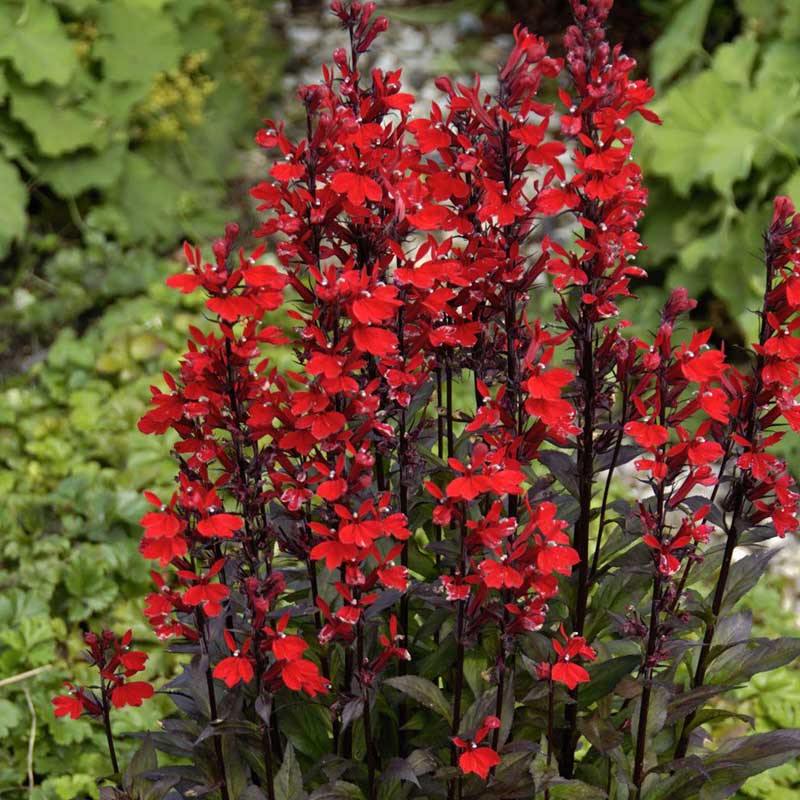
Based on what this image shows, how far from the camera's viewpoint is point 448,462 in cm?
164

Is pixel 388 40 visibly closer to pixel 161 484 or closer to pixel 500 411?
pixel 161 484

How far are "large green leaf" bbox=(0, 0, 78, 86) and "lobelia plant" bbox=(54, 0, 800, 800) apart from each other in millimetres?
2957

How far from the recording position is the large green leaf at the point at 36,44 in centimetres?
423

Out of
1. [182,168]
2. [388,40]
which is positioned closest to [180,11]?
[182,168]

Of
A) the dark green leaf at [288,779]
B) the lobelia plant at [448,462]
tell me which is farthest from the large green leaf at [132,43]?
the dark green leaf at [288,779]

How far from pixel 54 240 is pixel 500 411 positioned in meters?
3.50

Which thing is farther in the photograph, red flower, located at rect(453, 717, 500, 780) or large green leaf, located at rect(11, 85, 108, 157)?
large green leaf, located at rect(11, 85, 108, 157)

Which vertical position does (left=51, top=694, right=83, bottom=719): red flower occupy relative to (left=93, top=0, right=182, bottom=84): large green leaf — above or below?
below

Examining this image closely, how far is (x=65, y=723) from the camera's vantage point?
2688 mm

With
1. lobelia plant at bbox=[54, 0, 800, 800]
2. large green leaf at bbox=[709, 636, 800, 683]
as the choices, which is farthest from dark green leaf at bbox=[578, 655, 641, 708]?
large green leaf at bbox=[709, 636, 800, 683]

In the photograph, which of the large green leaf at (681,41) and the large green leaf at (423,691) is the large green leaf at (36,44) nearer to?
the large green leaf at (681,41)

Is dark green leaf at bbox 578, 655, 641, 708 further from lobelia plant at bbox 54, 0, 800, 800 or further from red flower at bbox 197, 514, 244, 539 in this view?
red flower at bbox 197, 514, 244, 539

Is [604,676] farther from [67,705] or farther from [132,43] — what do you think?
[132,43]

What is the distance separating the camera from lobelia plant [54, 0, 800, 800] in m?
1.51
